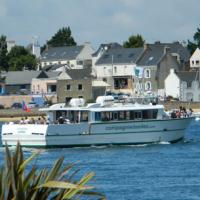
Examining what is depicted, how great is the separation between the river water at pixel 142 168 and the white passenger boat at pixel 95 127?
561 millimetres

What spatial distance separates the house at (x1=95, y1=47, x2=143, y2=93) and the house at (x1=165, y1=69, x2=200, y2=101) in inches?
395

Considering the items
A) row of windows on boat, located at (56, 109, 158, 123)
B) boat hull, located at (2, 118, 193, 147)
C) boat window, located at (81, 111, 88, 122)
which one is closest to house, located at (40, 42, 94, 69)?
row of windows on boat, located at (56, 109, 158, 123)

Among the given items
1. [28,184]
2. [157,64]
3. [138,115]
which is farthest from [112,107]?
[157,64]

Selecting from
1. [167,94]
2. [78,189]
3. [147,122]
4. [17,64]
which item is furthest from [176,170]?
[17,64]

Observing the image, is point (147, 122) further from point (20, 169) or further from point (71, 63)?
Answer: point (71, 63)

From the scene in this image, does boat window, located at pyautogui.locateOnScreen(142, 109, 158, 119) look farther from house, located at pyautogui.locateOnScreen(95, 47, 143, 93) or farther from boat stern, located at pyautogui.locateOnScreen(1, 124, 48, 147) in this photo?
house, located at pyautogui.locateOnScreen(95, 47, 143, 93)

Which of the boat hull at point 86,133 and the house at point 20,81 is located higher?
the house at point 20,81


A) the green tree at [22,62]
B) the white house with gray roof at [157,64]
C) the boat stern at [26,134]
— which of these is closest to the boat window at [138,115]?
the boat stern at [26,134]

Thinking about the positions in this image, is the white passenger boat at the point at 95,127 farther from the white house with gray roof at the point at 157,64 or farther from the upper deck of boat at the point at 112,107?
the white house with gray roof at the point at 157,64

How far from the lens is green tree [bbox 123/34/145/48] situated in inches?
6309

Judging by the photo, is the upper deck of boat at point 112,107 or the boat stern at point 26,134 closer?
the boat stern at point 26,134

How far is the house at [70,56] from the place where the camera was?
16200cm

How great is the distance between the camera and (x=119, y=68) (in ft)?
→ 456

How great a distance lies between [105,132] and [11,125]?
16.4 feet
